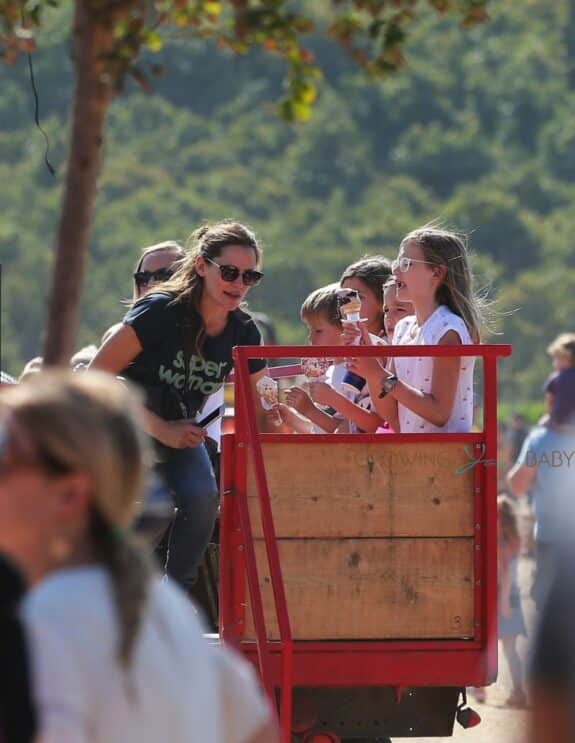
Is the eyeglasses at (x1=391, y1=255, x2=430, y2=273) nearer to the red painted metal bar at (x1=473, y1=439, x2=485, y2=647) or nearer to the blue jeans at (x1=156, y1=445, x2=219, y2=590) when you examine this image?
the red painted metal bar at (x1=473, y1=439, x2=485, y2=647)

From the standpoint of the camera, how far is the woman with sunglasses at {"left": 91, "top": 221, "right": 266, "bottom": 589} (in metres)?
5.92

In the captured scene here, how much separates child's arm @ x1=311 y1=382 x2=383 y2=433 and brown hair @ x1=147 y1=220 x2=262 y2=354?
0.49 meters

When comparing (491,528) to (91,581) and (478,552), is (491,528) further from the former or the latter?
(91,581)

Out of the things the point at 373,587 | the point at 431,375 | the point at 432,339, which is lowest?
the point at 373,587

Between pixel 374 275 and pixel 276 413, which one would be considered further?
pixel 374 275

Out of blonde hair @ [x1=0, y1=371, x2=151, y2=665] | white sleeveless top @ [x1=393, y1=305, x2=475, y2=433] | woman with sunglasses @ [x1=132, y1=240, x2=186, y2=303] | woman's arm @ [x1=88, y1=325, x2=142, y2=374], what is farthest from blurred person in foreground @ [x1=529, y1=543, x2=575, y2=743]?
woman with sunglasses @ [x1=132, y1=240, x2=186, y2=303]

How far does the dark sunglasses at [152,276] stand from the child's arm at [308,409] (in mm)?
1002

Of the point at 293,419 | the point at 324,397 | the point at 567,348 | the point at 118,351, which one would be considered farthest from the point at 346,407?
the point at 567,348

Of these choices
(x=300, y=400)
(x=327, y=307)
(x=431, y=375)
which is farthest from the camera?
(x=327, y=307)

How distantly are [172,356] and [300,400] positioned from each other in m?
0.47

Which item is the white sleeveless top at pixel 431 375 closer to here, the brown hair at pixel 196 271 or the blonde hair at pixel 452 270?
the blonde hair at pixel 452 270

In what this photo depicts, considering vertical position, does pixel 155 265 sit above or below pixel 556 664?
above

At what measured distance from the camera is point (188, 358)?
6020 mm

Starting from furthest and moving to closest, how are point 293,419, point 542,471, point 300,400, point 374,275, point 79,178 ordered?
point 542,471
point 374,275
point 293,419
point 300,400
point 79,178
